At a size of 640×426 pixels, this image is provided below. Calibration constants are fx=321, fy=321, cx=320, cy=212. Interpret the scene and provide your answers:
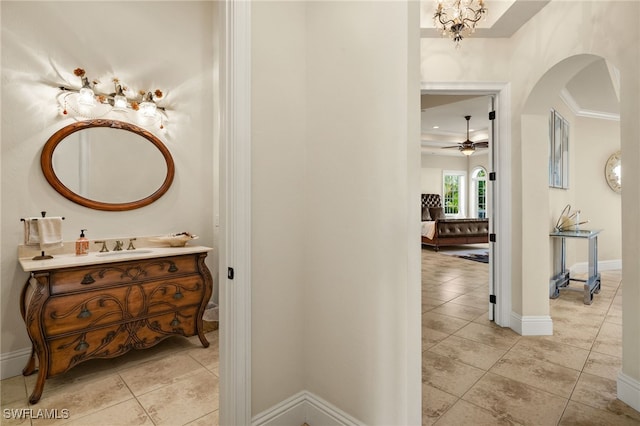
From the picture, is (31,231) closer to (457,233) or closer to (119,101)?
(119,101)

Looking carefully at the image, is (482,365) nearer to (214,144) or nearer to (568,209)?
(214,144)

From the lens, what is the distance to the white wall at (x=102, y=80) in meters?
2.35

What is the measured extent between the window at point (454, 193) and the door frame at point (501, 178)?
884 cm

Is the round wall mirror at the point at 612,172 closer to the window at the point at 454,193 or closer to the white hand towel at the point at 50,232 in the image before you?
the window at the point at 454,193

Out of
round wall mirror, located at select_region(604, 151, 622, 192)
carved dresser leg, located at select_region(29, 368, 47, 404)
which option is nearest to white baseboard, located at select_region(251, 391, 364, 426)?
carved dresser leg, located at select_region(29, 368, 47, 404)

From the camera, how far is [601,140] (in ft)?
17.9

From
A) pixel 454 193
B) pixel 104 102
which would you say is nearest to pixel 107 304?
pixel 104 102

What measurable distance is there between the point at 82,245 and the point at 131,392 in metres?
1.19

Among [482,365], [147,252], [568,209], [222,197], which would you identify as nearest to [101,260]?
[147,252]

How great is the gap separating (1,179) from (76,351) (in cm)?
135

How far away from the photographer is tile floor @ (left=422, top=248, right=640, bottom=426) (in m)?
1.84

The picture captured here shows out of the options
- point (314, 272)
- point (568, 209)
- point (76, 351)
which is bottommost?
point (76, 351)

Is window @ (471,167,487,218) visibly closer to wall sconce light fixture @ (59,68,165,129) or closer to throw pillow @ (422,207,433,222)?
throw pillow @ (422,207,433,222)

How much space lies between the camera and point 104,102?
2.74m
